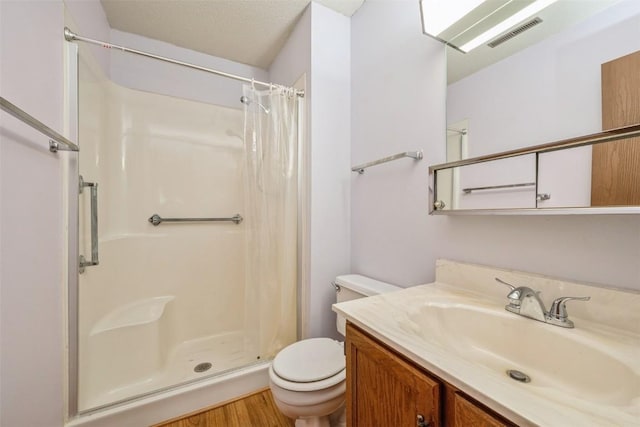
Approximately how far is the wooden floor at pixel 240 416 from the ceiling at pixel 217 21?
232 cm

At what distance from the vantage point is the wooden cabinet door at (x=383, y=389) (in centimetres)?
53

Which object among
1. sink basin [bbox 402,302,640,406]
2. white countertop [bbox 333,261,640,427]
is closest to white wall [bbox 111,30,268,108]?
white countertop [bbox 333,261,640,427]

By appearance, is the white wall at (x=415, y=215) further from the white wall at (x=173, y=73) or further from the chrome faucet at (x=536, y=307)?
the white wall at (x=173, y=73)

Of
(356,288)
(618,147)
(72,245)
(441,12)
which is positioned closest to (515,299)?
(618,147)

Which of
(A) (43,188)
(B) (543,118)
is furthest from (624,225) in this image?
(A) (43,188)

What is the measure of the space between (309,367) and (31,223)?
1143 millimetres

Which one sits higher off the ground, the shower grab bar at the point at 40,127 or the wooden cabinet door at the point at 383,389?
the shower grab bar at the point at 40,127

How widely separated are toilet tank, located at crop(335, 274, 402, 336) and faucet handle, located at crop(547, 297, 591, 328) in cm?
61

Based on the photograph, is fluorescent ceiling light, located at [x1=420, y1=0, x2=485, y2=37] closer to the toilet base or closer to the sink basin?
the sink basin

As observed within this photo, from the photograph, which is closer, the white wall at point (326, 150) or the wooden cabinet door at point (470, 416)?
the wooden cabinet door at point (470, 416)

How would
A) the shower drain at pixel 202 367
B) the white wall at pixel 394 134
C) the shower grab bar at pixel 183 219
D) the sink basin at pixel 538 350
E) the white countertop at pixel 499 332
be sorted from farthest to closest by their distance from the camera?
1. the shower grab bar at pixel 183 219
2. the shower drain at pixel 202 367
3. the white wall at pixel 394 134
4. the sink basin at pixel 538 350
5. the white countertop at pixel 499 332

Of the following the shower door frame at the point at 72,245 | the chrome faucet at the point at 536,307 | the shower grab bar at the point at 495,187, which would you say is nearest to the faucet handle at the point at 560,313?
the chrome faucet at the point at 536,307

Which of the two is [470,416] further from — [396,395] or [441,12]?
[441,12]

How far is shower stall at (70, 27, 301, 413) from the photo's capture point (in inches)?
51.3
